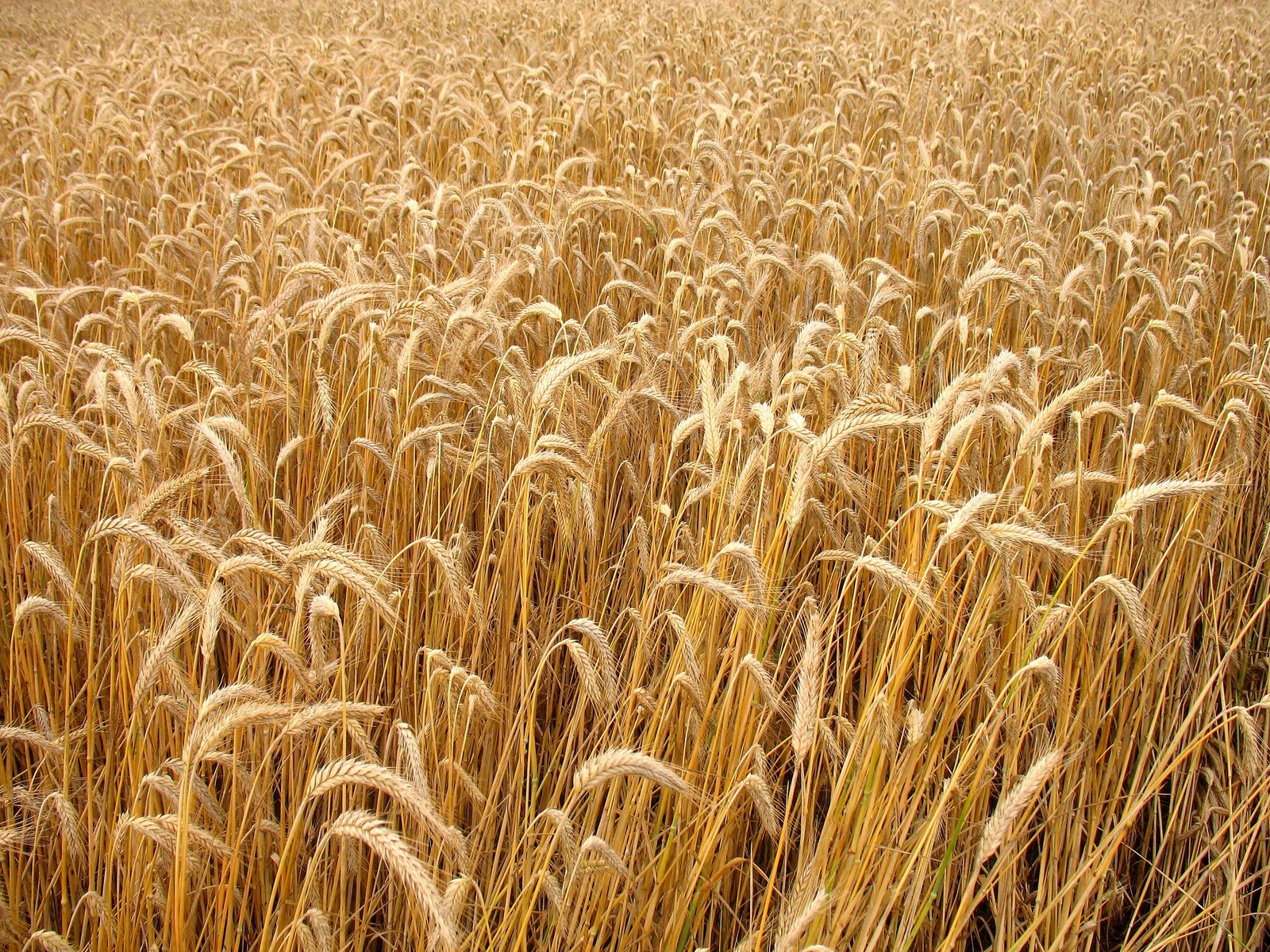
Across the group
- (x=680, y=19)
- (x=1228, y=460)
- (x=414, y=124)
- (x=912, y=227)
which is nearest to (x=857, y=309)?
(x=912, y=227)

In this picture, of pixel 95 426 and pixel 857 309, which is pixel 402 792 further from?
pixel 857 309

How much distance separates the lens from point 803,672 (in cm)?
124

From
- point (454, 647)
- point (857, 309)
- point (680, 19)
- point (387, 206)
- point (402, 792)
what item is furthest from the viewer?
point (680, 19)

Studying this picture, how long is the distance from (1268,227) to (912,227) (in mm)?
1208

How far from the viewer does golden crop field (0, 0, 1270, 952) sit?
4.26 feet

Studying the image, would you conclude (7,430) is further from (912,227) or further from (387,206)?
(912,227)

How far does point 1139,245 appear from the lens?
2.85 m

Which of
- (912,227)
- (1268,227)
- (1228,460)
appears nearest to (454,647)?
(1228,460)

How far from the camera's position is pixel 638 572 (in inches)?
78.3

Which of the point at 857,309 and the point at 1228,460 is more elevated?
the point at 857,309

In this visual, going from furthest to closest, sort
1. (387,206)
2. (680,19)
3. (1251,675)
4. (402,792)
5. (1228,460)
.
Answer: (680,19)
(387,206)
(1228,460)
(1251,675)
(402,792)

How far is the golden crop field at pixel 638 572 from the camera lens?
1298 mm

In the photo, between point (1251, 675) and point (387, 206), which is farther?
point (387, 206)

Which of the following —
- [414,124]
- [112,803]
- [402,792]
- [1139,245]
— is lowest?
[112,803]
